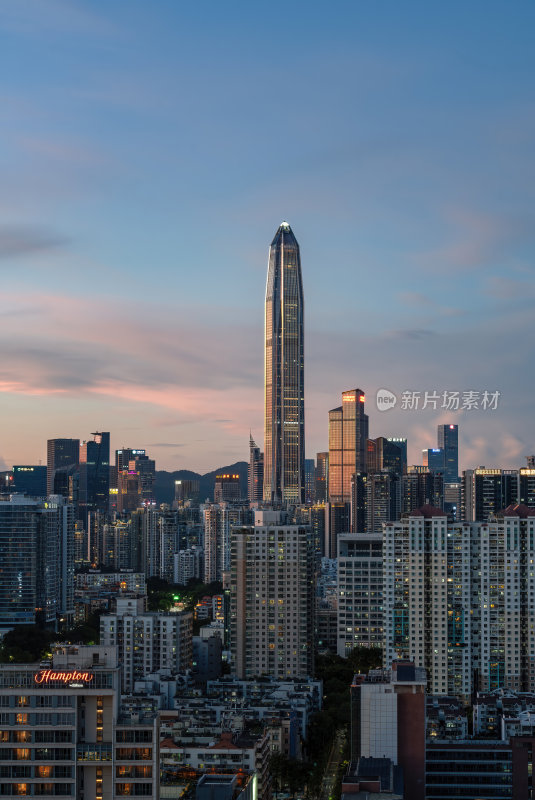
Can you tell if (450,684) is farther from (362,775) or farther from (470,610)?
(362,775)

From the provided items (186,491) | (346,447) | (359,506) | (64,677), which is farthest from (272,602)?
(186,491)

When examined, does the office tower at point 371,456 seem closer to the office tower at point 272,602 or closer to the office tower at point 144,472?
the office tower at point 144,472

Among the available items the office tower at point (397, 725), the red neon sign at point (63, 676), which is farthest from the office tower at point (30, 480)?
the red neon sign at point (63, 676)

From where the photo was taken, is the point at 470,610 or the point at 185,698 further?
the point at 470,610

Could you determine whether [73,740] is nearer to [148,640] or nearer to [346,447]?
[148,640]

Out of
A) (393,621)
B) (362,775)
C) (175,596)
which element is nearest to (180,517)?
(175,596)
